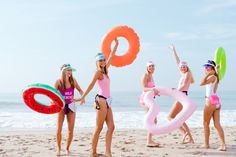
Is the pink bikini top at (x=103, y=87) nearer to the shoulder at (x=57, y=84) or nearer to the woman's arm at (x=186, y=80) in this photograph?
the shoulder at (x=57, y=84)

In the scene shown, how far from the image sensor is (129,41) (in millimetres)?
A: 6746

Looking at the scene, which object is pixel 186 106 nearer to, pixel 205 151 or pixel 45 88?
pixel 205 151

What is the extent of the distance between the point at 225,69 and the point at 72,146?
11.9ft

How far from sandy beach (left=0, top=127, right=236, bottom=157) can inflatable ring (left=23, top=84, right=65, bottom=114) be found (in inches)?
33.5

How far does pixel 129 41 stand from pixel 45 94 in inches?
82.4

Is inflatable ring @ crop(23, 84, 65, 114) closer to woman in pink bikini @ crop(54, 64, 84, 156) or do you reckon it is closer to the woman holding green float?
woman in pink bikini @ crop(54, 64, 84, 156)

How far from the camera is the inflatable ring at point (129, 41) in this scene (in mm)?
6382

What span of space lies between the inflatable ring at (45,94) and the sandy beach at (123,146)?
0.85 m

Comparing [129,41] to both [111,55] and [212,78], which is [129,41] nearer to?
[111,55]

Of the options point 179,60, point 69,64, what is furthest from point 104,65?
point 179,60

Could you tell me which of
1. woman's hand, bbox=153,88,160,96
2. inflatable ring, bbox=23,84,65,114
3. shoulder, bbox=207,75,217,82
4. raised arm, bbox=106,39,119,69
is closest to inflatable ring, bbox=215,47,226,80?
shoulder, bbox=207,75,217,82

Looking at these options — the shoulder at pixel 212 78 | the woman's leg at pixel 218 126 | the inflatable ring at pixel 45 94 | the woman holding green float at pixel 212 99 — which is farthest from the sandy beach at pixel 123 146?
the shoulder at pixel 212 78

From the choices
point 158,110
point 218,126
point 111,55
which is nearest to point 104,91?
point 111,55

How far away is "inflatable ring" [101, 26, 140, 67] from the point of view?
6382mm
